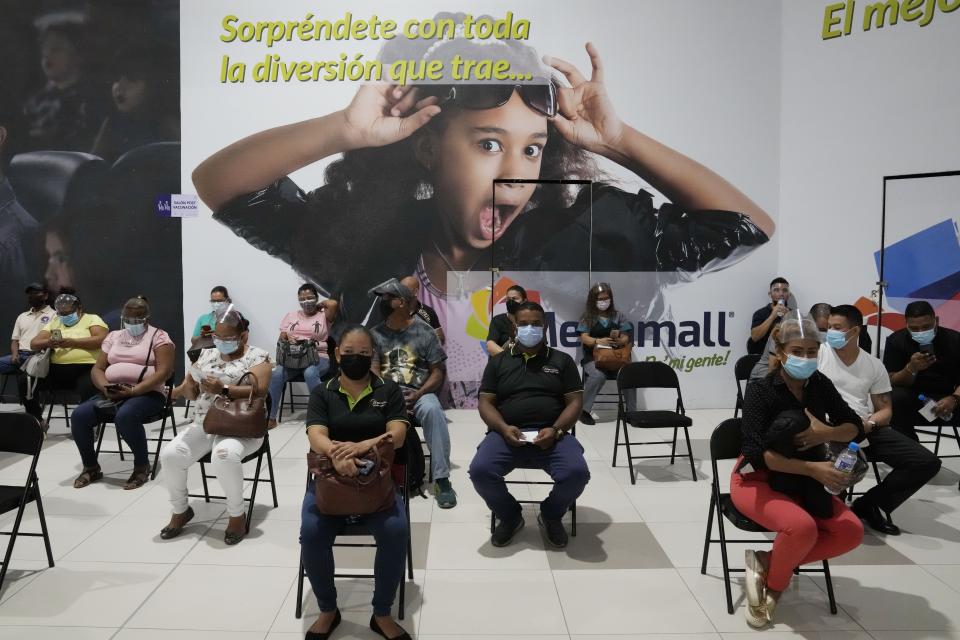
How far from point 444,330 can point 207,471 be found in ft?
9.81

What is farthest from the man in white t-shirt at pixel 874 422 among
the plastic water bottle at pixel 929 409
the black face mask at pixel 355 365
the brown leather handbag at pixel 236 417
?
the brown leather handbag at pixel 236 417

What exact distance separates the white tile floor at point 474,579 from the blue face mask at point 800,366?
107cm

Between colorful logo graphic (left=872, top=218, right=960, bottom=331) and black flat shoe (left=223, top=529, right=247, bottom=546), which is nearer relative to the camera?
black flat shoe (left=223, top=529, right=247, bottom=546)

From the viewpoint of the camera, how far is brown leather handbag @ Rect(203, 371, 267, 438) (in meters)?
3.76

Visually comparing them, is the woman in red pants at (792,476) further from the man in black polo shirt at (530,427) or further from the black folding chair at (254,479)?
the black folding chair at (254,479)

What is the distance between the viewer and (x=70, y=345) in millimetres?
5551

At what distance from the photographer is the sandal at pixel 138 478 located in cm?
453

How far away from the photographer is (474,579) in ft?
10.8

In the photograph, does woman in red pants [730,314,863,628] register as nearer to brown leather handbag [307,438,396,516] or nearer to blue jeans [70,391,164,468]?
brown leather handbag [307,438,396,516]

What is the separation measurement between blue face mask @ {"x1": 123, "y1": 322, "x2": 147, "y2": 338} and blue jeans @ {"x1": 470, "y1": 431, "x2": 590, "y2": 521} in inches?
106

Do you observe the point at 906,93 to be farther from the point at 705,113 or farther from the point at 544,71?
the point at 544,71

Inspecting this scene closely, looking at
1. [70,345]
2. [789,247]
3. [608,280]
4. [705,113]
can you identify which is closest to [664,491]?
[608,280]

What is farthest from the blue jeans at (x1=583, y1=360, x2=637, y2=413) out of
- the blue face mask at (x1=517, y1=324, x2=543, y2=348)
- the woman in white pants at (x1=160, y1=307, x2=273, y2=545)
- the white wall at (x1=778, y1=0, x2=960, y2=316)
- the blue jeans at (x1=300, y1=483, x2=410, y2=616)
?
the blue jeans at (x1=300, y1=483, x2=410, y2=616)

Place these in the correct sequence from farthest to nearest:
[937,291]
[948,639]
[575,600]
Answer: [937,291], [575,600], [948,639]
